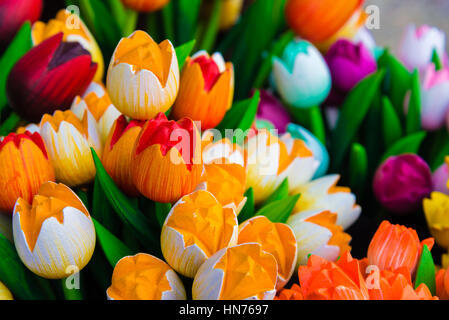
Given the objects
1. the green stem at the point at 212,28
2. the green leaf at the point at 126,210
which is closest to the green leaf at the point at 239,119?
the green leaf at the point at 126,210

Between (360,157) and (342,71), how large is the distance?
10 cm

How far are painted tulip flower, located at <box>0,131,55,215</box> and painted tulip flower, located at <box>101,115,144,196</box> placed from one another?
0.04 metres

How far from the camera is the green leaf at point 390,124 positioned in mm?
563

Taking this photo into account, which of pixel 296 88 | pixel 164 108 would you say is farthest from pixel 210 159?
pixel 296 88

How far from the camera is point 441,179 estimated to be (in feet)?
1.61

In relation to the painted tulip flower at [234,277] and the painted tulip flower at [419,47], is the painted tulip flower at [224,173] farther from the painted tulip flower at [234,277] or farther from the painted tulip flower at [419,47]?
the painted tulip flower at [419,47]

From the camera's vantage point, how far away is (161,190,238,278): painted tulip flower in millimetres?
301

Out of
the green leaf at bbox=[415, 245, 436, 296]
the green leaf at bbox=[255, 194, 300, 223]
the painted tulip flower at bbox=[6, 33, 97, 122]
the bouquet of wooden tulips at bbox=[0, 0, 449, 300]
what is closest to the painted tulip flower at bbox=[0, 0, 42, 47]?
the bouquet of wooden tulips at bbox=[0, 0, 449, 300]

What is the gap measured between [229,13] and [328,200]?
1.17ft

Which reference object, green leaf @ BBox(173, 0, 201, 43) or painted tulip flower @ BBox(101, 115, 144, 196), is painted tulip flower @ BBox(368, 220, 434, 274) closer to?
painted tulip flower @ BBox(101, 115, 144, 196)

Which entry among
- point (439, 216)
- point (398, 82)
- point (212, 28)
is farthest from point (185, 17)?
point (439, 216)

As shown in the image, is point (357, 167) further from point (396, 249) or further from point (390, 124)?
point (396, 249)

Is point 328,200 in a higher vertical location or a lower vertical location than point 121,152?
lower

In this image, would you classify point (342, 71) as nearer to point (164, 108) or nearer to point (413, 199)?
point (413, 199)
